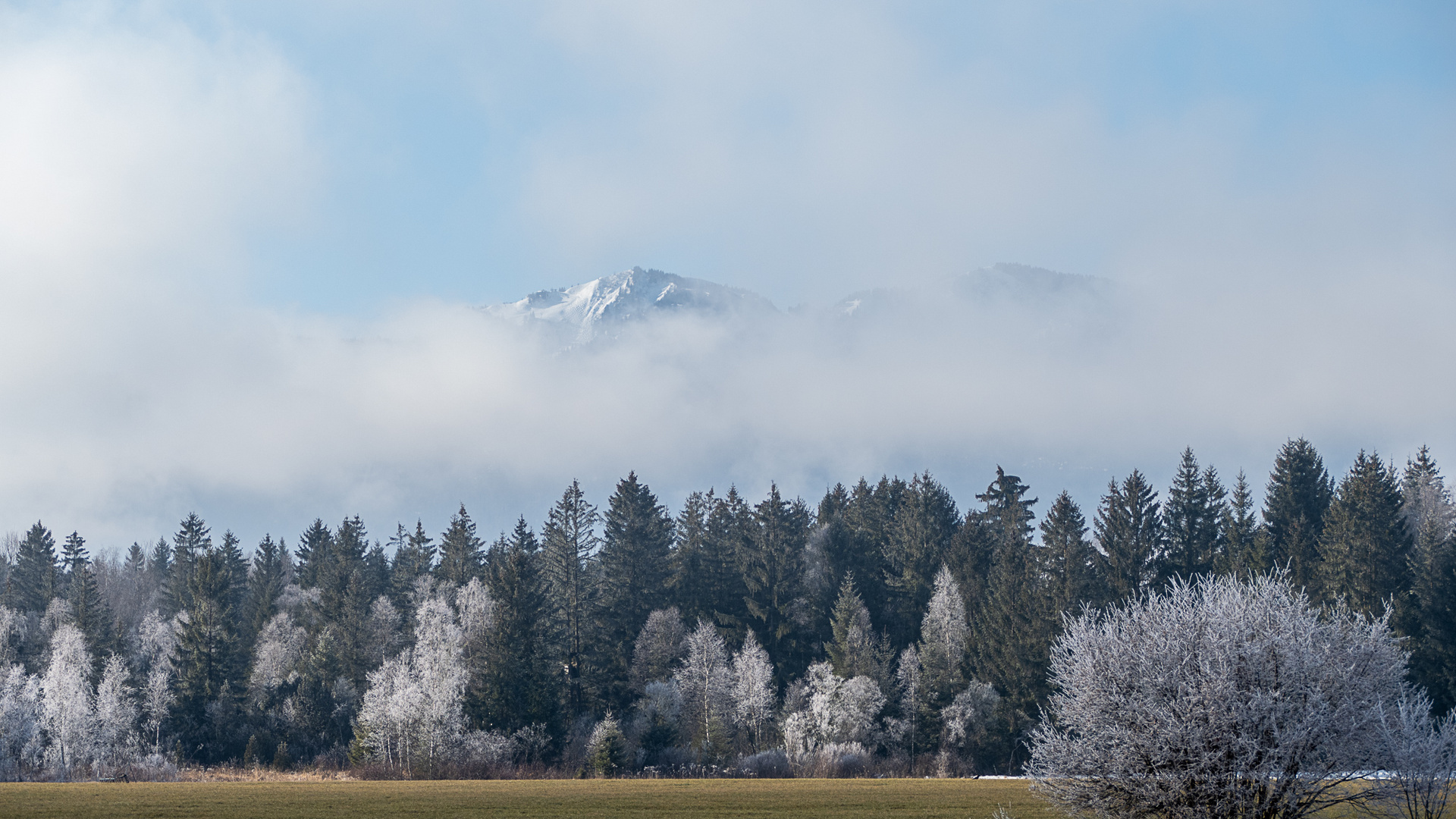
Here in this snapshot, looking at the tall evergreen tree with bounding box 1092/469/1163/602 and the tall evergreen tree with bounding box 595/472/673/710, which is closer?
the tall evergreen tree with bounding box 1092/469/1163/602

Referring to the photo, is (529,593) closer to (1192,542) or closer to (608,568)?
(608,568)

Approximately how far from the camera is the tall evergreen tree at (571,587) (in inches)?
3915

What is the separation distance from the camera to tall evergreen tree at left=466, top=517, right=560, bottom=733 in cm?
8581

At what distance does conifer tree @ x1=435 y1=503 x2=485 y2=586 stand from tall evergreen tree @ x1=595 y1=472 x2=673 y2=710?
47.8ft

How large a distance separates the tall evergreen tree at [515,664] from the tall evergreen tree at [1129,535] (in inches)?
1914

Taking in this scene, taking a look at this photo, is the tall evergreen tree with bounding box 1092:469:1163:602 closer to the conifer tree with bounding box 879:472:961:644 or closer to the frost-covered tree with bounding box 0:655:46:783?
the conifer tree with bounding box 879:472:961:644

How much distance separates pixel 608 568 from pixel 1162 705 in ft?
276

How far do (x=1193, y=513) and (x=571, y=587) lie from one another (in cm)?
5896

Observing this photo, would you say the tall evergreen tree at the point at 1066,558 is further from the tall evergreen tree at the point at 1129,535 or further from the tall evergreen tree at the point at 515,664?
the tall evergreen tree at the point at 515,664

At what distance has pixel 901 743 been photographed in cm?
9212

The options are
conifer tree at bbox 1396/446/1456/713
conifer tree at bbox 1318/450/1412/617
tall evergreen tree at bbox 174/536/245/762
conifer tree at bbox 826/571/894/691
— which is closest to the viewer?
conifer tree at bbox 1396/446/1456/713

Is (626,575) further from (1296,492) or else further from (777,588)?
(1296,492)

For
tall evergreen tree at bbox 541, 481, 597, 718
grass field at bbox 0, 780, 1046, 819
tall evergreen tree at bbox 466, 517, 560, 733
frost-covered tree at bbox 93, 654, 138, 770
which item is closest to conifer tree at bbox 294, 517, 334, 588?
frost-covered tree at bbox 93, 654, 138, 770

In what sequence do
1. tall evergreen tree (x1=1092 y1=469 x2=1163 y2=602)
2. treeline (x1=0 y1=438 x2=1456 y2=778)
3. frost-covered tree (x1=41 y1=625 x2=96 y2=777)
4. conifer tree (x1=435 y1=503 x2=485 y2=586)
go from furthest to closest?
conifer tree (x1=435 y1=503 x2=485 y2=586) < tall evergreen tree (x1=1092 y1=469 x2=1163 y2=602) < frost-covered tree (x1=41 y1=625 x2=96 y2=777) < treeline (x1=0 y1=438 x2=1456 y2=778)
